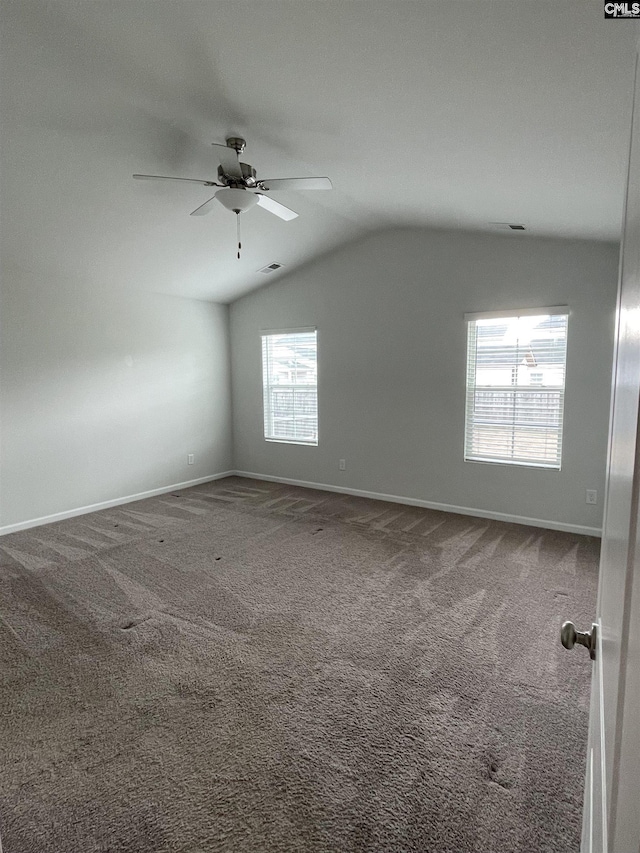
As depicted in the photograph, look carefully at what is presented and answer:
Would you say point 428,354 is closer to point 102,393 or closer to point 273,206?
point 273,206

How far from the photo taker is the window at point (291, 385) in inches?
226

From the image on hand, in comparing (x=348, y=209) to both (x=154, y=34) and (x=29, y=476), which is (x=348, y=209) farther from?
(x=29, y=476)

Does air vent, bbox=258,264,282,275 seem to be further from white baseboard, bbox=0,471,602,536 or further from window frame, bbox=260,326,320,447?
white baseboard, bbox=0,471,602,536

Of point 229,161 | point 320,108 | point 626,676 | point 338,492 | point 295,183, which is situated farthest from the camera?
point 338,492

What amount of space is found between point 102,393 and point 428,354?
3612 mm

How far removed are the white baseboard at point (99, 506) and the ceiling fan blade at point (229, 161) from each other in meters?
3.80

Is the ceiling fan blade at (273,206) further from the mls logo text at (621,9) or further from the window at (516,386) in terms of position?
the mls logo text at (621,9)

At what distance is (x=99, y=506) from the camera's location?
5008 mm

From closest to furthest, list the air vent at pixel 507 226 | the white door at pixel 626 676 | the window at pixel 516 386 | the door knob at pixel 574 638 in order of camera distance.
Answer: the white door at pixel 626 676, the door knob at pixel 574 638, the air vent at pixel 507 226, the window at pixel 516 386

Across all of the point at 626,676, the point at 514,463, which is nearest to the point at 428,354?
the point at 514,463
